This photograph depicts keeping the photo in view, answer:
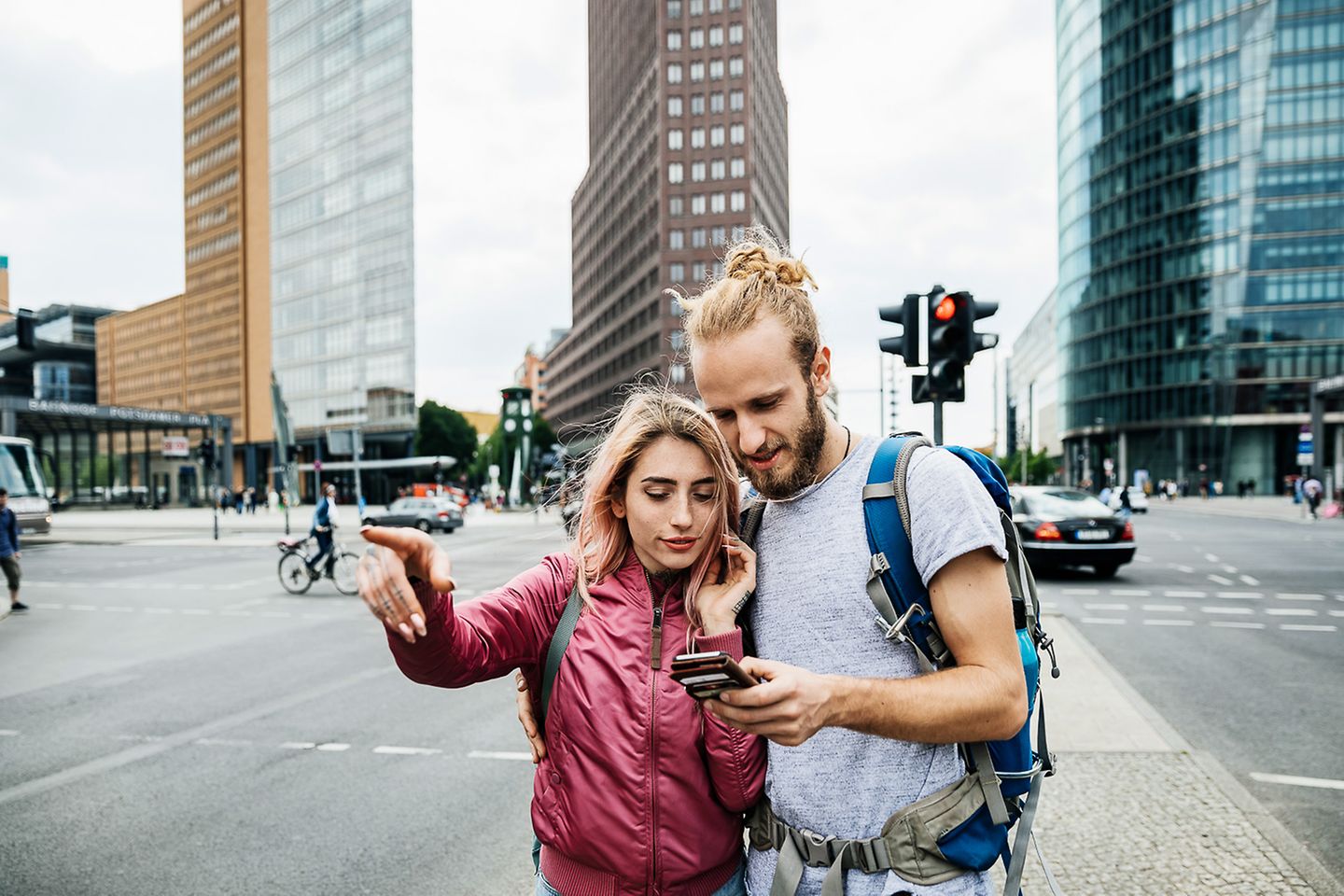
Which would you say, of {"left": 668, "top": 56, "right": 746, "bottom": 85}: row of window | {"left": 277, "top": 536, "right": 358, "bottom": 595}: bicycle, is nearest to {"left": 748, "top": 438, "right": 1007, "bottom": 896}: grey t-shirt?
{"left": 277, "top": 536, "right": 358, "bottom": 595}: bicycle

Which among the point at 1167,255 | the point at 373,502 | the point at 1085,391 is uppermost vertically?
the point at 1167,255

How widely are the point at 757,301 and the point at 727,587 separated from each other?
1.93 feet

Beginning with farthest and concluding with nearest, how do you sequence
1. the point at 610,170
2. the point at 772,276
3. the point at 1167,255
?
the point at 610,170, the point at 1167,255, the point at 772,276

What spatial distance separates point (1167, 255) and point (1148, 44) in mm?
17824

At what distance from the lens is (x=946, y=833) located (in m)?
1.50

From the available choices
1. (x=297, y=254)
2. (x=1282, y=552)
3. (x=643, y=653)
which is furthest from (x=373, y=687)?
(x=297, y=254)

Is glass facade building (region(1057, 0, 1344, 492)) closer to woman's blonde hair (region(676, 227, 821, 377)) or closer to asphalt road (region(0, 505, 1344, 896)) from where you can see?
asphalt road (region(0, 505, 1344, 896))

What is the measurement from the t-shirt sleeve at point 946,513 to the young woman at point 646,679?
37 centimetres

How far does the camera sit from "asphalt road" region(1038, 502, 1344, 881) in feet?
14.9

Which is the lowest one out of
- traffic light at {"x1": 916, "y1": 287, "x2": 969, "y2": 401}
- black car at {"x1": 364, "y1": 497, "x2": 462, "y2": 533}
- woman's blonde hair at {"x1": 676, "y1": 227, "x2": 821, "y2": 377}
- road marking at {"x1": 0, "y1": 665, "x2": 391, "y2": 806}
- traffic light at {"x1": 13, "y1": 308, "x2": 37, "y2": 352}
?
black car at {"x1": 364, "y1": 497, "x2": 462, "y2": 533}

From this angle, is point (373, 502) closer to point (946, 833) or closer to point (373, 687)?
point (373, 687)

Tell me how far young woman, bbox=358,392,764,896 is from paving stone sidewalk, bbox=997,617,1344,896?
232 cm

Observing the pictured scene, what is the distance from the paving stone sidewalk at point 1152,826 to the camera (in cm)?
323

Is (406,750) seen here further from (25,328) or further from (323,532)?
(25,328)
